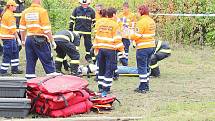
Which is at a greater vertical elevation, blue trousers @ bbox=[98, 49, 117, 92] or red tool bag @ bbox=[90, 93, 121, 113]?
blue trousers @ bbox=[98, 49, 117, 92]

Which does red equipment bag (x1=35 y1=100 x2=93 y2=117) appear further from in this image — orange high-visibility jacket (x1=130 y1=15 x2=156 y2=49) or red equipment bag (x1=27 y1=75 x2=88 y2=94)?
orange high-visibility jacket (x1=130 y1=15 x2=156 y2=49)

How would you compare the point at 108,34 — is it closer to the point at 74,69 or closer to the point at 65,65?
the point at 74,69

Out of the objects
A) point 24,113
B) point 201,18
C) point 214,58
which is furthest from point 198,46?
point 24,113

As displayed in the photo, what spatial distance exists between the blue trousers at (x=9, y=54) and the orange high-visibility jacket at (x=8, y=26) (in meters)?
0.14

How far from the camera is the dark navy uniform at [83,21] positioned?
48.3ft

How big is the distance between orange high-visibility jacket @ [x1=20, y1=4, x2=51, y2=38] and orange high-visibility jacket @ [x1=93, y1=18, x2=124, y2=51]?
1.02 meters

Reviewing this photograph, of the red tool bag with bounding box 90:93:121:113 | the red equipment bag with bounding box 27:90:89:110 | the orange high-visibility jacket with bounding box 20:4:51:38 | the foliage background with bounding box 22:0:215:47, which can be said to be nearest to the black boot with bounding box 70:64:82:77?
the orange high-visibility jacket with bounding box 20:4:51:38

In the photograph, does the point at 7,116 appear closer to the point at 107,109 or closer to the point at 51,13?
the point at 107,109

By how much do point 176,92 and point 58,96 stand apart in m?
3.67

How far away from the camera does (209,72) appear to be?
14445 millimetres

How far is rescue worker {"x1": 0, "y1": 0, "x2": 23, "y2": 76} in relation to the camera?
12547mm

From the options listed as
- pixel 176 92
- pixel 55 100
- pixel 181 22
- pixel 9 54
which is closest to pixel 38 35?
pixel 55 100

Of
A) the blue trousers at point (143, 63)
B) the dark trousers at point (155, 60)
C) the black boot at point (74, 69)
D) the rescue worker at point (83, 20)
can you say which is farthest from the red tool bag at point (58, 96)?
the rescue worker at point (83, 20)

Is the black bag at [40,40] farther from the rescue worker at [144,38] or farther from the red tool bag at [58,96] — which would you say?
the rescue worker at [144,38]
